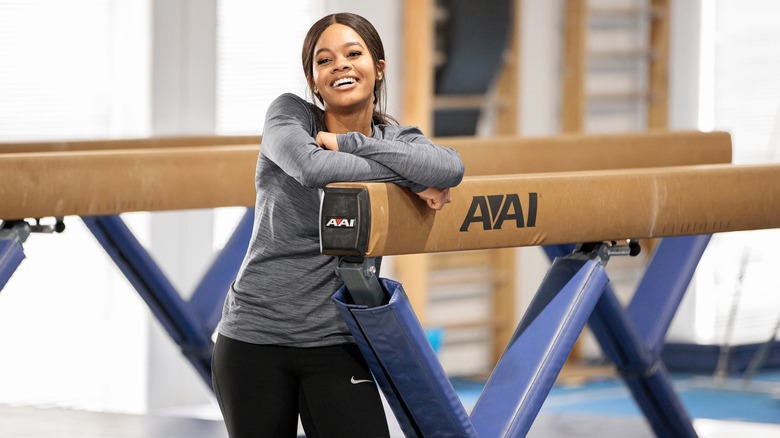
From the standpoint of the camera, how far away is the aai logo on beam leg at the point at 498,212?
70.8 inches

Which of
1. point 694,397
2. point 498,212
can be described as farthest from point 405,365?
point 694,397

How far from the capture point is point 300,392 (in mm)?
1738

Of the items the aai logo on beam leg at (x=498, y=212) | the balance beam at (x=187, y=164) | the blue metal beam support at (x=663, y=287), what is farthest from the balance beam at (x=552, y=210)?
the balance beam at (x=187, y=164)

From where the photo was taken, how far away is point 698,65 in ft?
22.9

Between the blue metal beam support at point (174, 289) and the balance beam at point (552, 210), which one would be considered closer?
the balance beam at point (552, 210)

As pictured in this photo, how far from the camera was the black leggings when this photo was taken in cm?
168

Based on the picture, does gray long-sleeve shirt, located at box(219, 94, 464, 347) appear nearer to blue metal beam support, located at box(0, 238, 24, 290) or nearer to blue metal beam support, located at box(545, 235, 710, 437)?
blue metal beam support, located at box(0, 238, 24, 290)

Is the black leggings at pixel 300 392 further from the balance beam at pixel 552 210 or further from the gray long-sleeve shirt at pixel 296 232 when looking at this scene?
the balance beam at pixel 552 210

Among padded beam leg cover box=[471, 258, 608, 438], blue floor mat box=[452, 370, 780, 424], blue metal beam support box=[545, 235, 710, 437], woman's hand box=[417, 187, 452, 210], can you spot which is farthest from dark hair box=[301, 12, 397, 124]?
blue floor mat box=[452, 370, 780, 424]

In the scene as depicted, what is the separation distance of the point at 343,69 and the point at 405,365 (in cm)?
53

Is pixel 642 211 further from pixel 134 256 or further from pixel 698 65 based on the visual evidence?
pixel 698 65

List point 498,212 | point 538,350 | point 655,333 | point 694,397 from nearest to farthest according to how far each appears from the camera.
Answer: point 498,212 → point 538,350 → point 655,333 → point 694,397

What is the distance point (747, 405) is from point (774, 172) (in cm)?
376

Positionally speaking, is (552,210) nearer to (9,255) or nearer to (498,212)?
(498,212)
